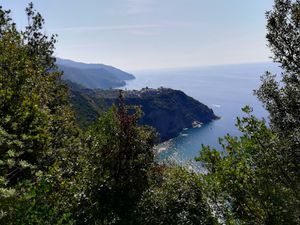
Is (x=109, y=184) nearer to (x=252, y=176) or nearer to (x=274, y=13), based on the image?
(x=252, y=176)

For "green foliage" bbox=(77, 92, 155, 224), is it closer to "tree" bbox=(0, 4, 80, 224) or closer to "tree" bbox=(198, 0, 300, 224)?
"tree" bbox=(0, 4, 80, 224)

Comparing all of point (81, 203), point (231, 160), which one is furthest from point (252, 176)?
point (81, 203)

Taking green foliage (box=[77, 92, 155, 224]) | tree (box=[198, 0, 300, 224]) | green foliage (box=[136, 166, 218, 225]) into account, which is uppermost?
tree (box=[198, 0, 300, 224])

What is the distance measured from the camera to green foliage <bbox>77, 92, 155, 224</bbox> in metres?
15.2

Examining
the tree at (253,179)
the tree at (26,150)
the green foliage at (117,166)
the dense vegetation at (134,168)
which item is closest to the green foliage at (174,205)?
the dense vegetation at (134,168)

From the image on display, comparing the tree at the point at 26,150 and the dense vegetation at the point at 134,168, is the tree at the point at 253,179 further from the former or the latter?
the tree at the point at 26,150

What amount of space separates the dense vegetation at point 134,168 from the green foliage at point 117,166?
0.06m

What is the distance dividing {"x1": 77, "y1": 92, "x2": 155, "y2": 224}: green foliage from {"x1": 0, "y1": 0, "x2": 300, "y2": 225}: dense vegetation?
0.06 metres

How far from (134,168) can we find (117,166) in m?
1.15

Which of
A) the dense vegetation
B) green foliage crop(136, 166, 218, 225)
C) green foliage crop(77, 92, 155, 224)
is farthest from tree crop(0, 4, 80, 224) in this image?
green foliage crop(136, 166, 218, 225)

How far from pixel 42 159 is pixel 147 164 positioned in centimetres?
671

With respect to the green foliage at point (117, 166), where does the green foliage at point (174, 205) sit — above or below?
below

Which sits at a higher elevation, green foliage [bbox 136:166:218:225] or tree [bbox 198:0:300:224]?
Result: tree [bbox 198:0:300:224]

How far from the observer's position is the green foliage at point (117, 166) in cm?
1525
